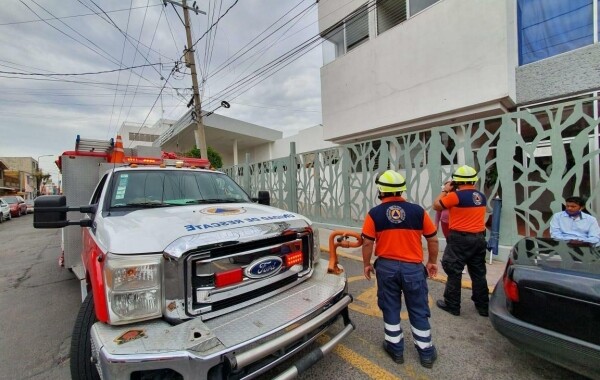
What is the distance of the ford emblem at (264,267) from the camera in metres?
2.30

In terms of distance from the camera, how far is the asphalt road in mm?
2572

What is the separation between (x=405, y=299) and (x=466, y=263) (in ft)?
4.51

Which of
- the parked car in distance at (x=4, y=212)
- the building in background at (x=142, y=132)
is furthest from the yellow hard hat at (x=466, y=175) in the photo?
the building in background at (x=142, y=132)

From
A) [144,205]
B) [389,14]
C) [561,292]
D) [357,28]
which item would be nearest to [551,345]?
[561,292]

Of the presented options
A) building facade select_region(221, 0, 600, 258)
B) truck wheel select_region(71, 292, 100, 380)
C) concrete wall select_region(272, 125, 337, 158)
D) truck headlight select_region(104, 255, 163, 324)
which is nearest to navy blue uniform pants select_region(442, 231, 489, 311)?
building facade select_region(221, 0, 600, 258)

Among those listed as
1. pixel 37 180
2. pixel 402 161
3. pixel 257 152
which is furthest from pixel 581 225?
pixel 37 180

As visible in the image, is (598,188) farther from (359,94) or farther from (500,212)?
(359,94)

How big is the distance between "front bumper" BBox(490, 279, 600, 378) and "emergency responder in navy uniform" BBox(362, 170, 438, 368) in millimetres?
607

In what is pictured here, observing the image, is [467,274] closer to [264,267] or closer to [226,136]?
[264,267]

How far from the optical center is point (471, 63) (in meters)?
7.82

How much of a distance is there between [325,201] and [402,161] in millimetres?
2874

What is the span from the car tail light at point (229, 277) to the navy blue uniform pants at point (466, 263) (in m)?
2.60

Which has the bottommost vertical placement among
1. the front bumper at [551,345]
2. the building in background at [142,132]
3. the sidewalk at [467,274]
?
the sidewalk at [467,274]

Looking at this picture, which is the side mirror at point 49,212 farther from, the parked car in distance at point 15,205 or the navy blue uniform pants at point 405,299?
the parked car in distance at point 15,205
